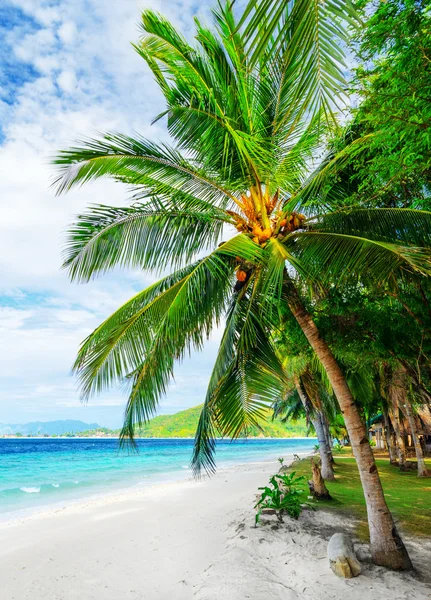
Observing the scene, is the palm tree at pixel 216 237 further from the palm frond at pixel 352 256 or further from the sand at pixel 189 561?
the sand at pixel 189 561

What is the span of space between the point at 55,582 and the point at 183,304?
4423 mm

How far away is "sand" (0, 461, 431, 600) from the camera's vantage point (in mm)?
4145

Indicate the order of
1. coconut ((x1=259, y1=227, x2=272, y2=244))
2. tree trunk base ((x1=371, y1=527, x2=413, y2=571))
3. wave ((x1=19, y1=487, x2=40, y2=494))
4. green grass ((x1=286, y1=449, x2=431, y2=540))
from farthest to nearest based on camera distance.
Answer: wave ((x1=19, y1=487, x2=40, y2=494)), green grass ((x1=286, y1=449, x2=431, y2=540)), coconut ((x1=259, y1=227, x2=272, y2=244)), tree trunk base ((x1=371, y1=527, x2=413, y2=571))

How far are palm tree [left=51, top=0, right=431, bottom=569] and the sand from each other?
2.58 ft

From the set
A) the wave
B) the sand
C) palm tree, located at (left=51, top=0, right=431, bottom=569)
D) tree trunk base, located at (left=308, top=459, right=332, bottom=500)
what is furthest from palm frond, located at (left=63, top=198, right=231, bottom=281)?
the wave

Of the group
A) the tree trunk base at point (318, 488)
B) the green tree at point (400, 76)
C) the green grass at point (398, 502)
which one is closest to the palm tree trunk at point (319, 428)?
the green grass at point (398, 502)

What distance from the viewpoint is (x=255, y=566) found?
4.84 metres

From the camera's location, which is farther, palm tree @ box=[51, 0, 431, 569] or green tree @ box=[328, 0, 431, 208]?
palm tree @ box=[51, 0, 431, 569]

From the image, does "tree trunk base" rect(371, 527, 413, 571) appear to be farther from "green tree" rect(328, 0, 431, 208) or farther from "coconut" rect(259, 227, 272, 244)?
"green tree" rect(328, 0, 431, 208)

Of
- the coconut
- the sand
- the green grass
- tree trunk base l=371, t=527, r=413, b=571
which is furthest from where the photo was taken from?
the green grass

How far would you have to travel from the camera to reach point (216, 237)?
5512 mm

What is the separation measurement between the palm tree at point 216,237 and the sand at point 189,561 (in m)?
0.79

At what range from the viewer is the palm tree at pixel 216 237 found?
14.6 ft

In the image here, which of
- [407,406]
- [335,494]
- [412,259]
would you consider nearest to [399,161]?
[412,259]
